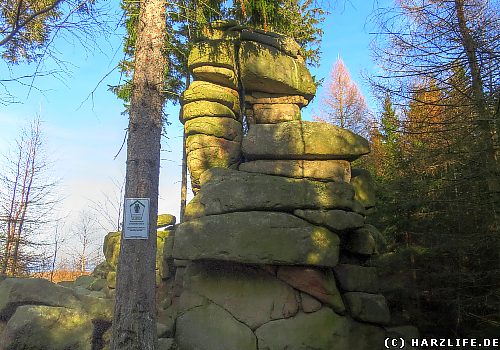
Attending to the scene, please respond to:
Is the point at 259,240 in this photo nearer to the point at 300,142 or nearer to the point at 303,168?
the point at 303,168

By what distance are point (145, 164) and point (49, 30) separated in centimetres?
320

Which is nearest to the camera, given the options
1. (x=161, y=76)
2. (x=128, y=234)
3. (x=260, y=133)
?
(x=128, y=234)

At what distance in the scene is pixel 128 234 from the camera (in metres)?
5.04

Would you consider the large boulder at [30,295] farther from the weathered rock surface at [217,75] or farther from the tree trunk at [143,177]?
the weathered rock surface at [217,75]

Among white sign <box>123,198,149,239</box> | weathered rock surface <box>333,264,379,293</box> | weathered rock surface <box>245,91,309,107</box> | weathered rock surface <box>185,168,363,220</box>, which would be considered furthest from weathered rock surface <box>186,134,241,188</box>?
white sign <box>123,198,149,239</box>

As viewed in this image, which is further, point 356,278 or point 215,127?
point 215,127

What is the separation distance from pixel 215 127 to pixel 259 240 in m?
4.20

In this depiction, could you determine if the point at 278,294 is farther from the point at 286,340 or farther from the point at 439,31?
the point at 439,31

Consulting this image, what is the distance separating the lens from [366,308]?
8.29 meters

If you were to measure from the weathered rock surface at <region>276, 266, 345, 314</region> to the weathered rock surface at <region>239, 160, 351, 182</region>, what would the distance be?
231 cm

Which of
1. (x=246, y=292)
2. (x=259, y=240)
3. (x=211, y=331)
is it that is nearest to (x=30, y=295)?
(x=211, y=331)

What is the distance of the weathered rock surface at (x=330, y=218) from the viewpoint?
26.9ft

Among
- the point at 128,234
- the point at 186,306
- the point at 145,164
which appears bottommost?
the point at 186,306

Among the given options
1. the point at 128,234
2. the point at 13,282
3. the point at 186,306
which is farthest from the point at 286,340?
the point at 13,282
